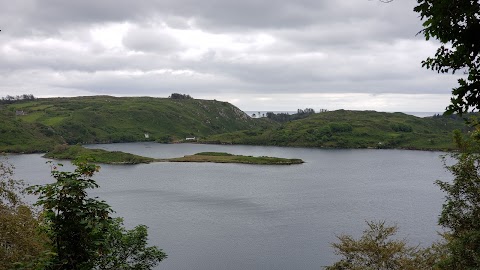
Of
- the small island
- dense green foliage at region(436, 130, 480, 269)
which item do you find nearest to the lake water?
the small island

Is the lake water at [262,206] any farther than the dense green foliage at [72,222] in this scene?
Yes

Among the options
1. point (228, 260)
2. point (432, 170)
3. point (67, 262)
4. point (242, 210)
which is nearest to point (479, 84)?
point (67, 262)

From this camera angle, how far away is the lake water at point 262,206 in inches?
2298

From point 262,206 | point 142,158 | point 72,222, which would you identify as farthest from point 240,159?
point 72,222

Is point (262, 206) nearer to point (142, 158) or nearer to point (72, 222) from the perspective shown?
point (72, 222)

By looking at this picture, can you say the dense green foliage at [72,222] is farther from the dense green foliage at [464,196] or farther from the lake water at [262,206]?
the lake water at [262,206]

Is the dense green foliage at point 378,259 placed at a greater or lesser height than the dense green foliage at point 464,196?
lesser

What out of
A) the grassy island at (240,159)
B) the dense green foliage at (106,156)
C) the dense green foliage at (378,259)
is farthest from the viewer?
the grassy island at (240,159)

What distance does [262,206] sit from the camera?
8775cm

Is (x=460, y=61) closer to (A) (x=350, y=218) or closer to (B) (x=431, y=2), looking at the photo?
(B) (x=431, y=2)

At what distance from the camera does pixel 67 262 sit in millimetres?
12117

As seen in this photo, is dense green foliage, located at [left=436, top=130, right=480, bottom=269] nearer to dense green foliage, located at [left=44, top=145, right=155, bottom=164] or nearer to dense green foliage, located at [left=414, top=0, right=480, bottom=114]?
dense green foliage, located at [left=414, top=0, right=480, bottom=114]

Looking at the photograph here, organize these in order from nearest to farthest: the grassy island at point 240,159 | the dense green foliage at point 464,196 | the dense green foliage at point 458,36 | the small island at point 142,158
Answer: the dense green foliage at point 458,36 → the dense green foliage at point 464,196 → the small island at point 142,158 → the grassy island at point 240,159

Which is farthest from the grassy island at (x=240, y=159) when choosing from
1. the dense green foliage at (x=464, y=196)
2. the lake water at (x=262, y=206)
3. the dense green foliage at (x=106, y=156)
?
the dense green foliage at (x=464, y=196)
